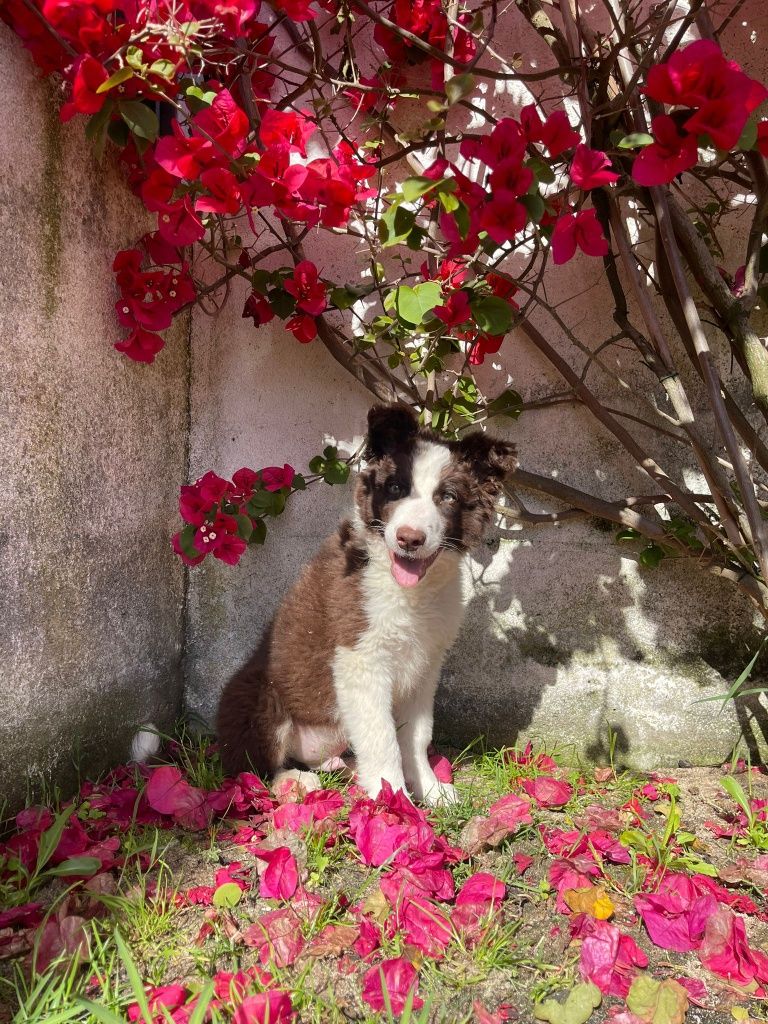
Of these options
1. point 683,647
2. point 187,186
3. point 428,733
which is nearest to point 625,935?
point 428,733

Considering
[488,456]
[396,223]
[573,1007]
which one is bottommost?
[573,1007]

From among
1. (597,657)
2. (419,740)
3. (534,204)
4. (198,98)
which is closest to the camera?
(534,204)

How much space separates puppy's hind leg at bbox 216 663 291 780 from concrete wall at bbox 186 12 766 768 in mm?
536

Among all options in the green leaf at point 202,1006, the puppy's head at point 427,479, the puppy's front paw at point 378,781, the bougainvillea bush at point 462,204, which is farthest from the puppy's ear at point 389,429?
the green leaf at point 202,1006

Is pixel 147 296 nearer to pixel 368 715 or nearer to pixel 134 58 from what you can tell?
pixel 134 58

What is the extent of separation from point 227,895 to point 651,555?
1860 mm

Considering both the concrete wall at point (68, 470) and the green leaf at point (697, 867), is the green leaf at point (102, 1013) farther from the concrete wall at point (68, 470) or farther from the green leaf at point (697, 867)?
the green leaf at point (697, 867)

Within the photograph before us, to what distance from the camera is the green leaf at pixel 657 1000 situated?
5.44ft

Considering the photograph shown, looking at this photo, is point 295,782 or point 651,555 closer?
point 295,782

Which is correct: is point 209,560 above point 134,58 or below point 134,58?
below

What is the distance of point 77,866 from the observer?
1.90 metres

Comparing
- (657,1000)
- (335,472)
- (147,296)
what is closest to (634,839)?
(657,1000)

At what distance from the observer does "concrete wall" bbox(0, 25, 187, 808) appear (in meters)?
2.29

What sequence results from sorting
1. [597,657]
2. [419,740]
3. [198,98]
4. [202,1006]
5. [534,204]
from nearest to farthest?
[202,1006] < [534,204] < [198,98] < [419,740] < [597,657]
